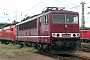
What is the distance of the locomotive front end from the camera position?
641 inches

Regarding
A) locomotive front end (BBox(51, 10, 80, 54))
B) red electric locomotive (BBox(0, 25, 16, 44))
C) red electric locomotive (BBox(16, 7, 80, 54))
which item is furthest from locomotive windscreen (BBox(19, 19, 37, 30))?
red electric locomotive (BBox(0, 25, 16, 44))

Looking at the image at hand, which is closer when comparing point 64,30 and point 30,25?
point 64,30

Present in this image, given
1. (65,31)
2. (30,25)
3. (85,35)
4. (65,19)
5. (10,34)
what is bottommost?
(85,35)

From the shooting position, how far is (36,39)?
19.6 m

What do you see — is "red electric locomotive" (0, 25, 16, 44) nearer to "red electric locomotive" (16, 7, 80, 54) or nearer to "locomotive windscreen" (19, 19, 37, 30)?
"locomotive windscreen" (19, 19, 37, 30)

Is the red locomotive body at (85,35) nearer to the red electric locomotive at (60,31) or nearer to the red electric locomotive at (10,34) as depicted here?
the red electric locomotive at (10,34)

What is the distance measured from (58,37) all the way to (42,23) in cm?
237

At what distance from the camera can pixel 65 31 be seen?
16.5m

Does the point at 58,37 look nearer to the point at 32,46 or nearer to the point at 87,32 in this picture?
the point at 32,46

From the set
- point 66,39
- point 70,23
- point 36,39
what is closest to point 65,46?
point 66,39

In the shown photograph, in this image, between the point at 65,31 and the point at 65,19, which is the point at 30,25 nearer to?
the point at 65,19

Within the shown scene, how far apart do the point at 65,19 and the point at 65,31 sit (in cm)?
97

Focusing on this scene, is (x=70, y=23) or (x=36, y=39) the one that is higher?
(x=70, y=23)

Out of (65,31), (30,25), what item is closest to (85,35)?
(30,25)
